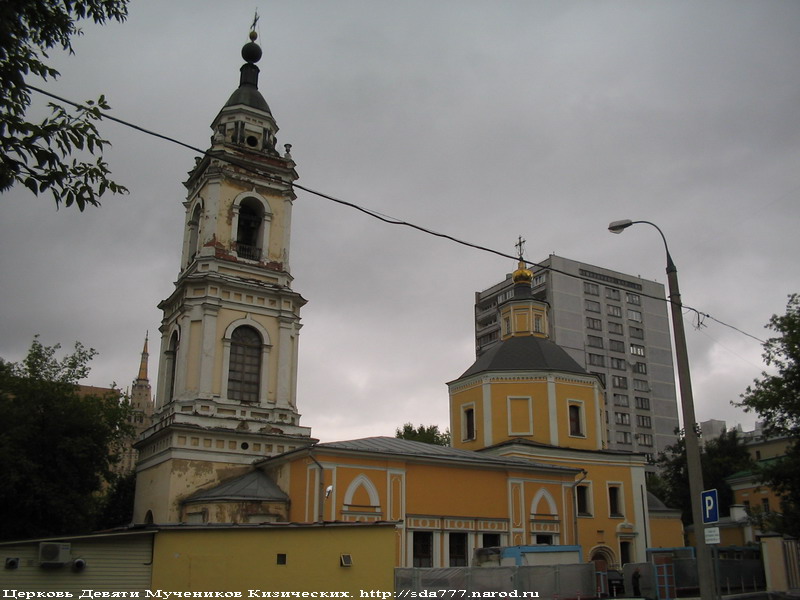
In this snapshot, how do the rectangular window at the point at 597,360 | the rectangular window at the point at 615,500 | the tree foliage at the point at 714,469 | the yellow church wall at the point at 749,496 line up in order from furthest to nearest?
1. the rectangular window at the point at 597,360
2. the tree foliage at the point at 714,469
3. the yellow church wall at the point at 749,496
4. the rectangular window at the point at 615,500

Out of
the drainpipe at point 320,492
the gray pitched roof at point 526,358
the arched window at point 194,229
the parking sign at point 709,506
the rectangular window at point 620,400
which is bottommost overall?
the parking sign at point 709,506

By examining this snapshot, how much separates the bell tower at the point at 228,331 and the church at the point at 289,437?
0.06 metres

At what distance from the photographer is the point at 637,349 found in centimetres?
8112

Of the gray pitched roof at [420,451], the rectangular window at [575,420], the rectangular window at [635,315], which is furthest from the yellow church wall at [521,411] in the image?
the rectangular window at [635,315]

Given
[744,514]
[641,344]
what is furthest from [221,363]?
[641,344]

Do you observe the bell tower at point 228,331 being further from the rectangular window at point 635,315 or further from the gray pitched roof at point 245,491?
the rectangular window at point 635,315

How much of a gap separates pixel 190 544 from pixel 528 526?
658 inches

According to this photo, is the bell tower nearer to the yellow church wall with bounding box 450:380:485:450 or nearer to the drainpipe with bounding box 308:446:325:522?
the drainpipe with bounding box 308:446:325:522

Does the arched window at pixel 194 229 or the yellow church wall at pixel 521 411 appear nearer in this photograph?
the arched window at pixel 194 229

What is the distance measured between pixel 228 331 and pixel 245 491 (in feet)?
20.9

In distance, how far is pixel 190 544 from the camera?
555 inches

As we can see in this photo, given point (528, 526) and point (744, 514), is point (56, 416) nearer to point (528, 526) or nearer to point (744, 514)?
point (528, 526)

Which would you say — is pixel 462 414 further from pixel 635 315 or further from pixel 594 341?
pixel 635 315

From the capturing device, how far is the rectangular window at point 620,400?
7722 cm
